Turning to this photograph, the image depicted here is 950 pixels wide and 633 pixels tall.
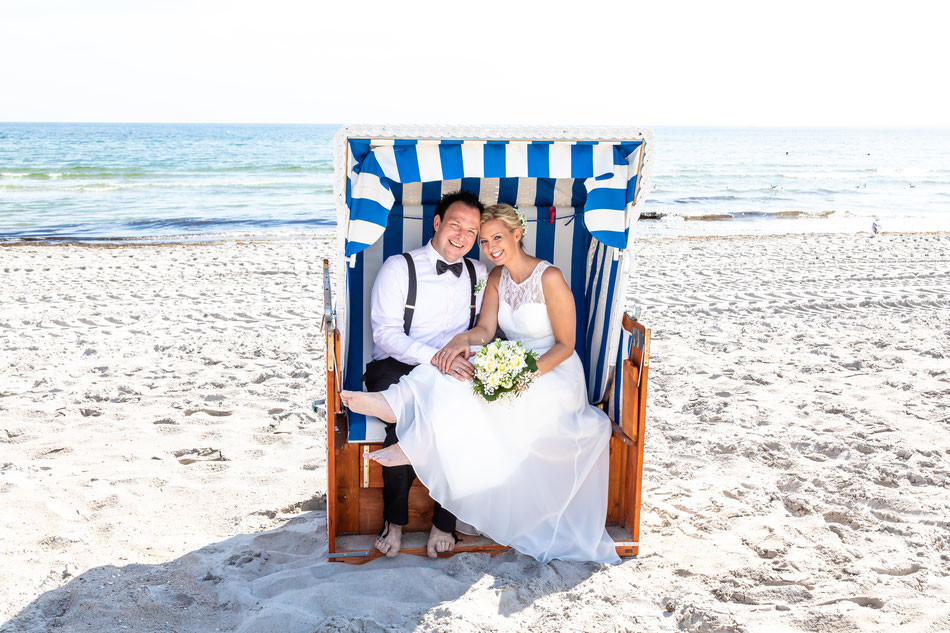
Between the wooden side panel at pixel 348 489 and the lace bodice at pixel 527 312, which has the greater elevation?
the lace bodice at pixel 527 312

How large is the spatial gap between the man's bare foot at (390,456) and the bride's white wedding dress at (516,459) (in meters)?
0.05

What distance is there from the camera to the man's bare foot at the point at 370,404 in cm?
338

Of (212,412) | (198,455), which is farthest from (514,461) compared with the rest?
(212,412)

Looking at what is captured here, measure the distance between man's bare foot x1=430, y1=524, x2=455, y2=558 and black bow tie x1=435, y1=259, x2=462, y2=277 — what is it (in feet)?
4.31

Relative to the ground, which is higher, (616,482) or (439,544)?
(616,482)

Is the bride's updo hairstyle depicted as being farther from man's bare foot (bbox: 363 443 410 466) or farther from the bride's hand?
man's bare foot (bbox: 363 443 410 466)

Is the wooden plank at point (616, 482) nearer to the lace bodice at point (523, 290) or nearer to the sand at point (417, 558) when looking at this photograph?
the sand at point (417, 558)

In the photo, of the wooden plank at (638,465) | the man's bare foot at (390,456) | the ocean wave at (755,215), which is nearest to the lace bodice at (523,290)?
the wooden plank at (638,465)

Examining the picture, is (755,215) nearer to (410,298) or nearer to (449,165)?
(410,298)

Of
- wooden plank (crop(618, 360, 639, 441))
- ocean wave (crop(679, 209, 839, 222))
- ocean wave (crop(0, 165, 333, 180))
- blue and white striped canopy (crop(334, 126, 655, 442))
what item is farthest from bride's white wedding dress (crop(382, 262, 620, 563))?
ocean wave (crop(0, 165, 333, 180))

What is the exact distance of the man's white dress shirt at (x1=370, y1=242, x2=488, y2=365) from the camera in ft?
12.5

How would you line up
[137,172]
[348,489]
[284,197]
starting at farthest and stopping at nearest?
[137,172]
[284,197]
[348,489]

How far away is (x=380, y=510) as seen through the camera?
351 cm

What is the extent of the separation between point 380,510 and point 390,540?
193mm
